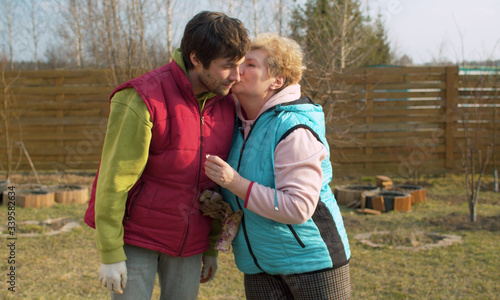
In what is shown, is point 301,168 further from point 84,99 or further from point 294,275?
point 84,99

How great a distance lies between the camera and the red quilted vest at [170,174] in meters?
1.83

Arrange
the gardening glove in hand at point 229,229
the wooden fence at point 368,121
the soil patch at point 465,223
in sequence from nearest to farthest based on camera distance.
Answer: the gardening glove in hand at point 229,229 < the soil patch at point 465,223 < the wooden fence at point 368,121

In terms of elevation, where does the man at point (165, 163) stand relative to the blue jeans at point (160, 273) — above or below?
above

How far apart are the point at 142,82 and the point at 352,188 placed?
21.1 ft

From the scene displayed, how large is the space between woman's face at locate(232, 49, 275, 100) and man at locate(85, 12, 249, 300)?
0.10 metres

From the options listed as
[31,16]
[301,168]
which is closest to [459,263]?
[301,168]

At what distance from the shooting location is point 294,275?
188 centimetres

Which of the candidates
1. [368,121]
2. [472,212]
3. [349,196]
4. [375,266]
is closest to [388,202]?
[349,196]

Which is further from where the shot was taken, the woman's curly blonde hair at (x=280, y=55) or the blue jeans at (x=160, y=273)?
the woman's curly blonde hair at (x=280, y=55)

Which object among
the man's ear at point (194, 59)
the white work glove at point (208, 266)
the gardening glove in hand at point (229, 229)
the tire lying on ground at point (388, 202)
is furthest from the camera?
the tire lying on ground at point (388, 202)

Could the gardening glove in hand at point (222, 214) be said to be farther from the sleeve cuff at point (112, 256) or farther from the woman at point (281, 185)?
the sleeve cuff at point (112, 256)

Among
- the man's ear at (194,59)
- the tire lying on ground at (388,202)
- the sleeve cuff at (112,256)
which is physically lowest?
the tire lying on ground at (388,202)

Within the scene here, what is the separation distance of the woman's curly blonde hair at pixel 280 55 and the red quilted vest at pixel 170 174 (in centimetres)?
36

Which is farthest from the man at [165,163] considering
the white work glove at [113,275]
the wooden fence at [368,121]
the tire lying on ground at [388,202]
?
the wooden fence at [368,121]
